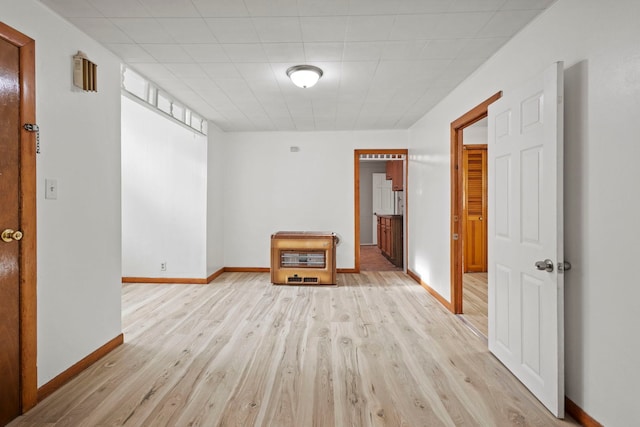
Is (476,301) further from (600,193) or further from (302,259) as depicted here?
(600,193)

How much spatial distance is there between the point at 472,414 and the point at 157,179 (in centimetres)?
467

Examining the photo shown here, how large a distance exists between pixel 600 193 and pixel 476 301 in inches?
104

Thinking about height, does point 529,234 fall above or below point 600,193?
below

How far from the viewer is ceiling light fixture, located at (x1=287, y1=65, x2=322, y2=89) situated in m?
2.92

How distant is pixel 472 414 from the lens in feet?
5.98

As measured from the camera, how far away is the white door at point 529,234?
1782 mm

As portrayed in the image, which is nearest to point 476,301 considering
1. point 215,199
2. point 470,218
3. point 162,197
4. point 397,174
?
point 470,218

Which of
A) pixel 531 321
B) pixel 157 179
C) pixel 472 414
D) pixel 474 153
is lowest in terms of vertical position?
pixel 472 414

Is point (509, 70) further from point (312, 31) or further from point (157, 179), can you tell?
point (157, 179)

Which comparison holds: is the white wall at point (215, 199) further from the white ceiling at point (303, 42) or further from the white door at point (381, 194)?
the white door at point (381, 194)

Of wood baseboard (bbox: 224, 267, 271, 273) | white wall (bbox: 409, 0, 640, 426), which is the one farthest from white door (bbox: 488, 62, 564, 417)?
wood baseboard (bbox: 224, 267, 271, 273)

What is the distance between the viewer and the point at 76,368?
224 cm

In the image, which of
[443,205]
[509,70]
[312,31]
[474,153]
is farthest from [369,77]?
[474,153]

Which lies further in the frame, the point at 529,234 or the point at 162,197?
the point at 162,197
